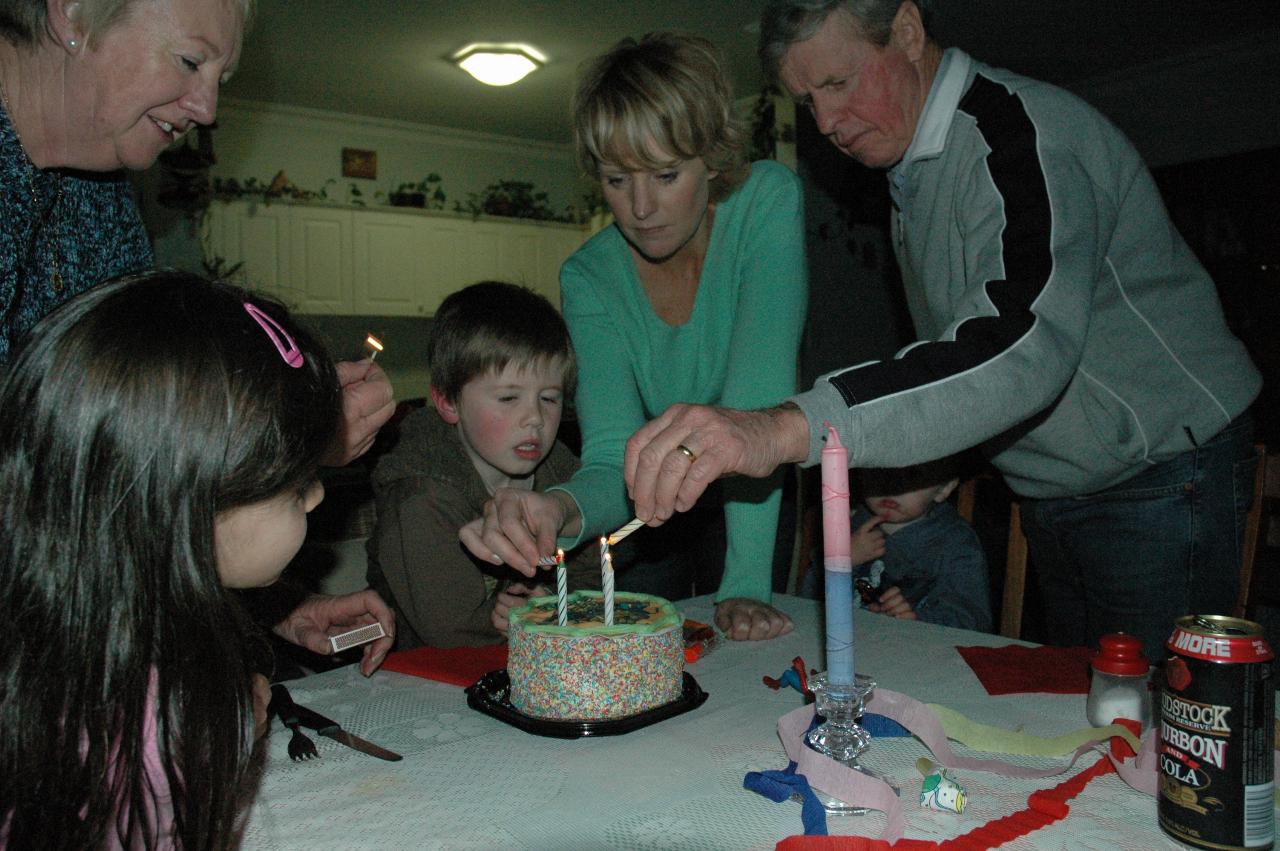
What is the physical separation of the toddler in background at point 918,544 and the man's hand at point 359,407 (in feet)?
3.74

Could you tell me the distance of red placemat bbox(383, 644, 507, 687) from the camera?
1274 millimetres

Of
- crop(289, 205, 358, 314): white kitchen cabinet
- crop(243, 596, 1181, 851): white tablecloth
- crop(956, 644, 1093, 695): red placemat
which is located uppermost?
crop(289, 205, 358, 314): white kitchen cabinet

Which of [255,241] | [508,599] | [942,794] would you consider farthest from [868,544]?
[255,241]

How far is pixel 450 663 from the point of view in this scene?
1338 millimetres

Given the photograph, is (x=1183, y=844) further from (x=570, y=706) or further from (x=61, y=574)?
(x=61, y=574)

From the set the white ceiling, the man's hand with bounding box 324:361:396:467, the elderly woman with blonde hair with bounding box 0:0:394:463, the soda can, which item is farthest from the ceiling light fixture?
the soda can

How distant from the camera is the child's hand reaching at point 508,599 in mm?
1595

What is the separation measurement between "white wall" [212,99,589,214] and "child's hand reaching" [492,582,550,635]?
579 cm

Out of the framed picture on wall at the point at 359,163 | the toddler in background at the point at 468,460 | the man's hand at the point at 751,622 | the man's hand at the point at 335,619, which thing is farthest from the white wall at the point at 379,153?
the man's hand at the point at 751,622

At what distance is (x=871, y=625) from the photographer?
1503 millimetres

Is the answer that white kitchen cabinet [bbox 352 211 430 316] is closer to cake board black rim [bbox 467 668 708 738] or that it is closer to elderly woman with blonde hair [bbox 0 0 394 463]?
elderly woman with blonde hair [bbox 0 0 394 463]

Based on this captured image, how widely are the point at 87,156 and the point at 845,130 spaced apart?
120 centimetres

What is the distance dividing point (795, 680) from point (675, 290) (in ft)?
3.11

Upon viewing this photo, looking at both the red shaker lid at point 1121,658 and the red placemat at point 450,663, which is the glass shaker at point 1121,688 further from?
the red placemat at point 450,663
